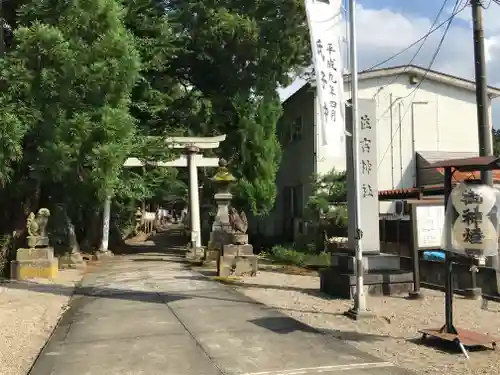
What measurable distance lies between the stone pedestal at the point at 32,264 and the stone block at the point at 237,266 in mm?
4474

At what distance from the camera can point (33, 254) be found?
47.6 ft

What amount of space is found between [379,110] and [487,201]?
15.0 meters

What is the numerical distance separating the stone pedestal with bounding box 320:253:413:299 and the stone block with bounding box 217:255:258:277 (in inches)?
139

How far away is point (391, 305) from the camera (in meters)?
10.1

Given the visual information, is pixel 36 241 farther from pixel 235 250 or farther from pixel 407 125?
pixel 407 125

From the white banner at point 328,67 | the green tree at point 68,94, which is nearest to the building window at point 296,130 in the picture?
the green tree at point 68,94

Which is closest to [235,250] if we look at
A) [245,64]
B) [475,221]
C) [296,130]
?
[475,221]

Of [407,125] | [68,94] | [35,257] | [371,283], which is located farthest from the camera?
[407,125]

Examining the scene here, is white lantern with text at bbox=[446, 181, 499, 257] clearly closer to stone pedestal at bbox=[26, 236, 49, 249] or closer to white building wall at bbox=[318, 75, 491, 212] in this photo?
stone pedestal at bbox=[26, 236, 49, 249]

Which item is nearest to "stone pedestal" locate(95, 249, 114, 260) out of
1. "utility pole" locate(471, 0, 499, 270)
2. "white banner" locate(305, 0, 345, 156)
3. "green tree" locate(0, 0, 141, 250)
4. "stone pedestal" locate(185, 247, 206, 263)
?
"stone pedestal" locate(185, 247, 206, 263)

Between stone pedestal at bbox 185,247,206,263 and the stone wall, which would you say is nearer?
the stone wall

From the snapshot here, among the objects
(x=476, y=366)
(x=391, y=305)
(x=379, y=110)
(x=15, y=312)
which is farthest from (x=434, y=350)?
(x=379, y=110)

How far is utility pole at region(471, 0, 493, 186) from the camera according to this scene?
10391 millimetres

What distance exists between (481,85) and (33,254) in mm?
11406
